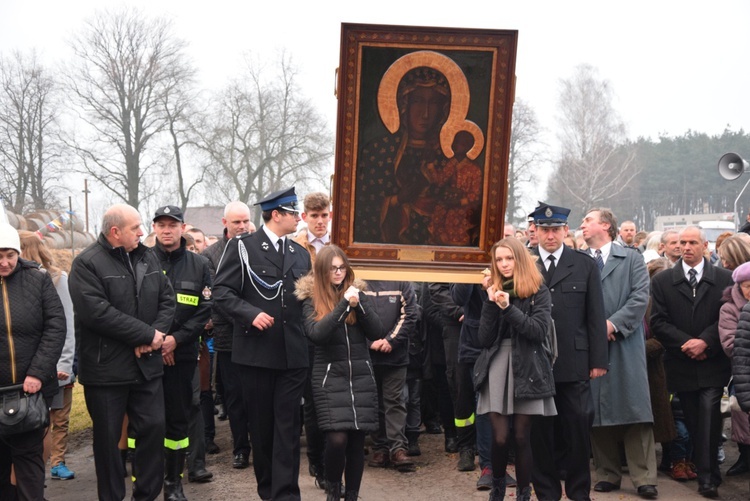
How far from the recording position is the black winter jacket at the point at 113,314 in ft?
20.9

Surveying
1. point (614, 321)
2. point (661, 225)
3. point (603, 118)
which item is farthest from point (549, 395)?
point (661, 225)

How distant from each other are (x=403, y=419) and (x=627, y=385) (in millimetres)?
2259

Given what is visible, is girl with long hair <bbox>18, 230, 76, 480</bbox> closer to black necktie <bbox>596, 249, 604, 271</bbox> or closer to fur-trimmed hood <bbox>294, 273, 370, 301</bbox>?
fur-trimmed hood <bbox>294, 273, 370, 301</bbox>

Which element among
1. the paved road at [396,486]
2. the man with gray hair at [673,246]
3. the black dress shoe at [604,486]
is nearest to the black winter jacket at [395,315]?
the paved road at [396,486]

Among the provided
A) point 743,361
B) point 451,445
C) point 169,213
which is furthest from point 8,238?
point 743,361

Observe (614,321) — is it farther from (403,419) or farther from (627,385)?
(403,419)

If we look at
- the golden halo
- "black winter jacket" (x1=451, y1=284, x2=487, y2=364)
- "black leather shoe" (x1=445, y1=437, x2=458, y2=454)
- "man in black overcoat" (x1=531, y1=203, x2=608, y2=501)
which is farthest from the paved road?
the golden halo

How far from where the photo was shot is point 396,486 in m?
7.93

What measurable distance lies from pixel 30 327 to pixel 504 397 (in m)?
3.60

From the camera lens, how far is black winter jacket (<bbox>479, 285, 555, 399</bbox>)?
6.50 metres

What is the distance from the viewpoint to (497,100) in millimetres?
6691

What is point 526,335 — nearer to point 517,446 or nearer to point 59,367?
point 517,446

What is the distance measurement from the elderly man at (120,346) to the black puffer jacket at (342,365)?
1.20m

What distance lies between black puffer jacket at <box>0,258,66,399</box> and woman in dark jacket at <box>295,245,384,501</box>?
1.85m
